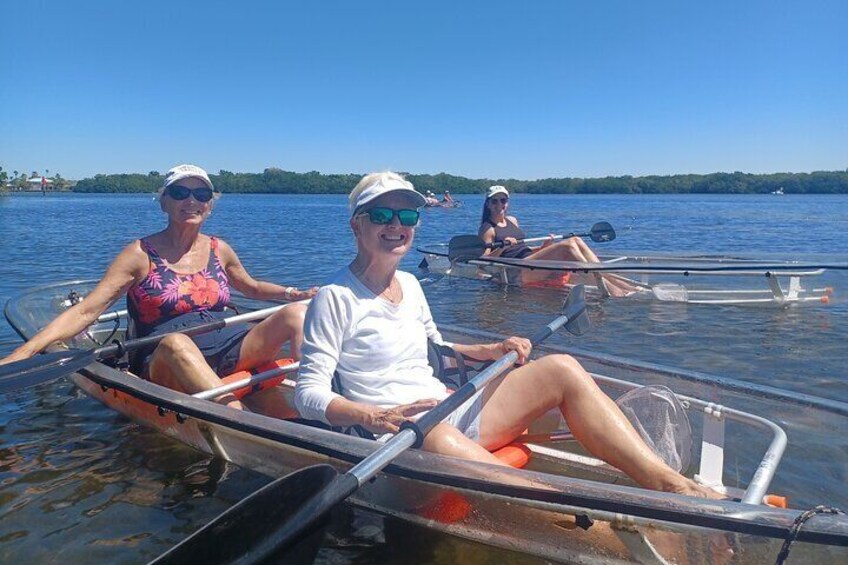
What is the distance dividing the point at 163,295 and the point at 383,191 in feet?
6.95

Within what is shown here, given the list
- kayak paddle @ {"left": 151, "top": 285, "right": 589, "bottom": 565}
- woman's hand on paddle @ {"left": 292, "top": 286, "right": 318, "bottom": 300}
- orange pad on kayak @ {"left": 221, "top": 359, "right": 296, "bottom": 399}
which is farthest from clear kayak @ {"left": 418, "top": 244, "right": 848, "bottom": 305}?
kayak paddle @ {"left": 151, "top": 285, "right": 589, "bottom": 565}

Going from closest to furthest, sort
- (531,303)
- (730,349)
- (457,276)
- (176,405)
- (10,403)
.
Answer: (176,405) → (10,403) → (730,349) → (531,303) → (457,276)

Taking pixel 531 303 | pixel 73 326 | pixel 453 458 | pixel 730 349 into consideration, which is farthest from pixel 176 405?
pixel 531 303

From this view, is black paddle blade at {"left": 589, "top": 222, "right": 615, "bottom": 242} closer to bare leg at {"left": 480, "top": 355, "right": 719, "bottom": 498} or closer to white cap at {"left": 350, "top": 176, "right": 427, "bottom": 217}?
bare leg at {"left": 480, "top": 355, "right": 719, "bottom": 498}

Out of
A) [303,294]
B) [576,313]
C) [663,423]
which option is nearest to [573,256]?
[576,313]

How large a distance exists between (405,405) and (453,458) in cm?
35

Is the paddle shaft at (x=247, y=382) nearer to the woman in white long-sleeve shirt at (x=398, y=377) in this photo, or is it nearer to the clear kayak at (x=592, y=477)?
the clear kayak at (x=592, y=477)

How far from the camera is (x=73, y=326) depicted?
4.13 m

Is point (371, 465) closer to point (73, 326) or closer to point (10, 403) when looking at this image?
point (73, 326)

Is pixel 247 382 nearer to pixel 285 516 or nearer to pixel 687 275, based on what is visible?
pixel 285 516

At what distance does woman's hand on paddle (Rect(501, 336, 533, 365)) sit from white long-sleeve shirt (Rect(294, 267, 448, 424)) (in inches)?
18.1

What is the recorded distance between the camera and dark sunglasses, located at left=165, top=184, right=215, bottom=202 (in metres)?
4.34

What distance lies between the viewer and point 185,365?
13.0ft

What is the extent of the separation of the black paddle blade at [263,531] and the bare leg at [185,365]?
1550 millimetres
